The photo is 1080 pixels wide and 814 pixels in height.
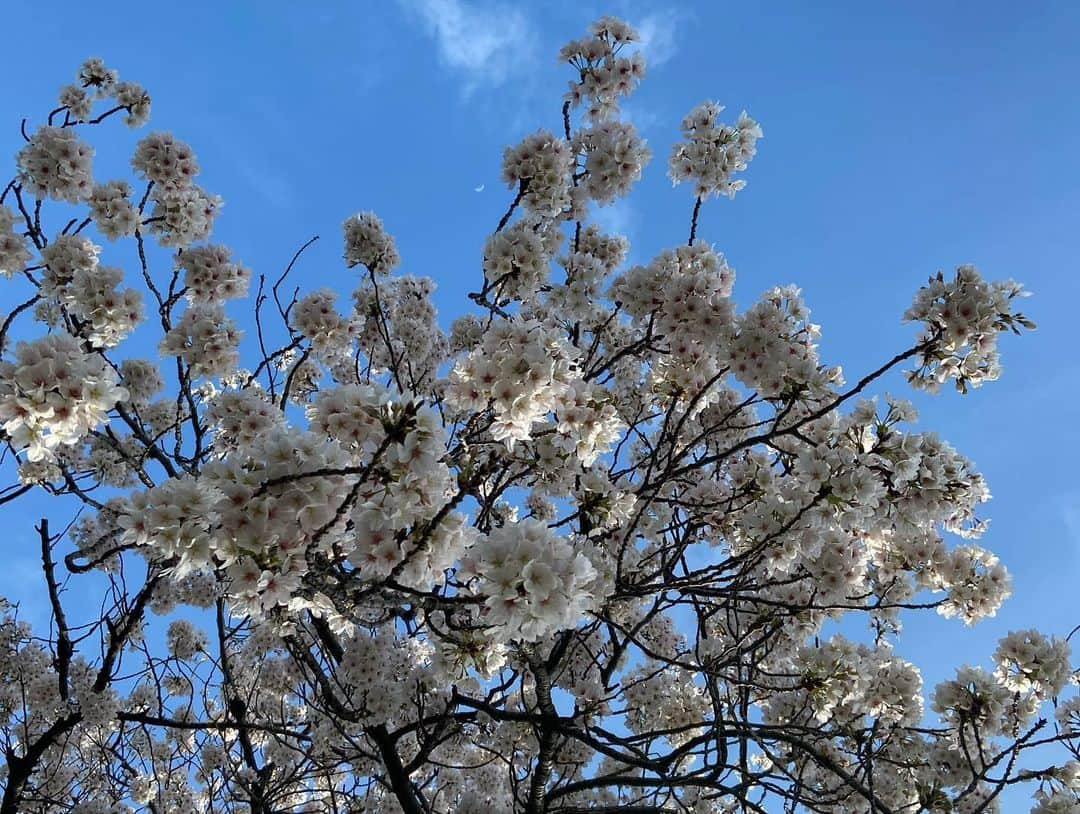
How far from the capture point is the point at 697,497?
251 inches

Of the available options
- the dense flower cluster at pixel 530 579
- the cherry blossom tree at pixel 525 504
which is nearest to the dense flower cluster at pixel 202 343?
the cherry blossom tree at pixel 525 504

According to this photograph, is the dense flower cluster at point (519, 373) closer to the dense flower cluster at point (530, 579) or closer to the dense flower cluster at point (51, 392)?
the dense flower cluster at point (530, 579)

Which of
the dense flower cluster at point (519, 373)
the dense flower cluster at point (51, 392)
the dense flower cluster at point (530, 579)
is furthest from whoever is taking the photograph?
the dense flower cluster at point (519, 373)

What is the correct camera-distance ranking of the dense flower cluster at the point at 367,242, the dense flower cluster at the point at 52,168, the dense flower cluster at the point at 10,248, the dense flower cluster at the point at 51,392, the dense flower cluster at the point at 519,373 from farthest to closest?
1. the dense flower cluster at the point at 367,242
2. the dense flower cluster at the point at 52,168
3. the dense flower cluster at the point at 10,248
4. the dense flower cluster at the point at 519,373
5. the dense flower cluster at the point at 51,392

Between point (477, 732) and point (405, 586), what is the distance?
495 centimetres

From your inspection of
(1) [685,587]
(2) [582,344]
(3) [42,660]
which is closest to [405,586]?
(1) [685,587]

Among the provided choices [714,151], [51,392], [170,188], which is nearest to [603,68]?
[714,151]

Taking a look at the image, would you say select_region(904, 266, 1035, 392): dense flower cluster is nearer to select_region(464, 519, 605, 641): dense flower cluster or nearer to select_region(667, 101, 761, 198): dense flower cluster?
select_region(667, 101, 761, 198): dense flower cluster

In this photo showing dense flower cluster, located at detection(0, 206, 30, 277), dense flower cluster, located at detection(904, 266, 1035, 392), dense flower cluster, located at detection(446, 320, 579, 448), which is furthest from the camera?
dense flower cluster, located at detection(0, 206, 30, 277)

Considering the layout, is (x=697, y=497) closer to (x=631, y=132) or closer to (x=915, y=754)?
(x=915, y=754)

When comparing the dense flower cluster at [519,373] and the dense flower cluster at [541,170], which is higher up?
the dense flower cluster at [541,170]

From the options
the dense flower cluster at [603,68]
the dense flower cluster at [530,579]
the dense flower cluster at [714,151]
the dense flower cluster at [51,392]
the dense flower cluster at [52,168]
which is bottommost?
the dense flower cluster at [530,579]

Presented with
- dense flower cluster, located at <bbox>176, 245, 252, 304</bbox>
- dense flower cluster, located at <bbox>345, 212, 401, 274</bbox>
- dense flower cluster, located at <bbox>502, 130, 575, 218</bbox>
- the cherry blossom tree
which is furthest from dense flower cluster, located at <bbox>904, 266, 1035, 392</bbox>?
dense flower cluster, located at <bbox>176, 245, 252, 304</bbox>

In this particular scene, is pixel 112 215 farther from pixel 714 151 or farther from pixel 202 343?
pixel 714 151
